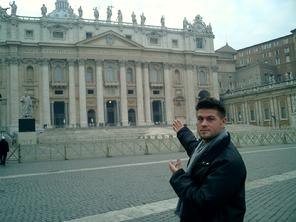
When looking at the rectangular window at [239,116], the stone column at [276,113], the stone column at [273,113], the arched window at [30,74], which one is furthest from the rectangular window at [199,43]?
the arched window at [30,74]

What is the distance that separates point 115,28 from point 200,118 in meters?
56.8

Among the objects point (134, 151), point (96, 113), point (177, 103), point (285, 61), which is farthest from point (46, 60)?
point (285, 61)

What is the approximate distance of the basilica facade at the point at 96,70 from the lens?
Result: 166ft

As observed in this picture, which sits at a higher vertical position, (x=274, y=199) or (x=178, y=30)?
(x=178, y=30)

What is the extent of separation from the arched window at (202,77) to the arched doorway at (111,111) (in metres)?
17.9

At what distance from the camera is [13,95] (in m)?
49.5

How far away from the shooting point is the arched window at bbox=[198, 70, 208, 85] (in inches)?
2510

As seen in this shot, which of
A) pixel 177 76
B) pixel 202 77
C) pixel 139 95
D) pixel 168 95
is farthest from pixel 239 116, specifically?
pixel 139 95

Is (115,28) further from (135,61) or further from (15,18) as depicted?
(15,18)

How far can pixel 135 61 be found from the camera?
5719cm

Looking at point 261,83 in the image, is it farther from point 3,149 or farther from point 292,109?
point 3,149

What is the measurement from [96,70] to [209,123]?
52.6 meters

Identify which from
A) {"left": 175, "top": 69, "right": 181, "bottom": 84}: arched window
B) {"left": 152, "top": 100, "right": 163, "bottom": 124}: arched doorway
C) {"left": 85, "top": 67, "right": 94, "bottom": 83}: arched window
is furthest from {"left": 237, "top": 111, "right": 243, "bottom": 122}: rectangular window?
{"left": 85, "top": 67, "right": 94, "bottom": 83}: arched window

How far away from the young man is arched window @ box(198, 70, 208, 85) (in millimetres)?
61733
